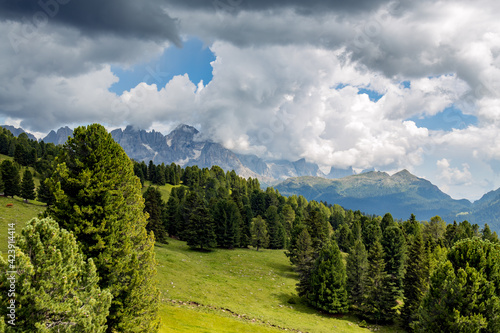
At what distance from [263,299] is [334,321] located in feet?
41.8

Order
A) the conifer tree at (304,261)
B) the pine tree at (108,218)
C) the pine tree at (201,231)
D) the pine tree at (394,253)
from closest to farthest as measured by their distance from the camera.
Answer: the pine tree at (108,218)
the conifer tree at (304,261)
the pine tree at (394,253)
the pine tree at (201,231)

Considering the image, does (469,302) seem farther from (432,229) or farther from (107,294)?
(432,229)

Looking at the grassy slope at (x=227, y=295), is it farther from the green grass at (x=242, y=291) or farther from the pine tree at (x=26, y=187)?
the pine tree at (x=26, y=187)

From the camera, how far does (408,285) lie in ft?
170

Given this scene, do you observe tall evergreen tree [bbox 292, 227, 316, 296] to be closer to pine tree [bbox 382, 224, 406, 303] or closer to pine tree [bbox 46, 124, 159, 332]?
pine tree [bbox 382, 224, 406, 303]

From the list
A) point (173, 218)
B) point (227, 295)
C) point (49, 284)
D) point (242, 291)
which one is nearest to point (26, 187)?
point (173, 218)

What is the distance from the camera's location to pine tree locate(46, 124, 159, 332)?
19.4 m

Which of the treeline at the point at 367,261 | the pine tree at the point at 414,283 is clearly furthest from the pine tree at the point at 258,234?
the pine tree at the point at 414,283

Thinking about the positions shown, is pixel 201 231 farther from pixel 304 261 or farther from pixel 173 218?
pixel 304 261

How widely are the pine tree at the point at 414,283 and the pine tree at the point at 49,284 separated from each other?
50561 millimetres

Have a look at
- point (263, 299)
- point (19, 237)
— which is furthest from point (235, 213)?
point (19, 237)

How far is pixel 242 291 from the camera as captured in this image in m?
52.3

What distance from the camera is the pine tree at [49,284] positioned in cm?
1190

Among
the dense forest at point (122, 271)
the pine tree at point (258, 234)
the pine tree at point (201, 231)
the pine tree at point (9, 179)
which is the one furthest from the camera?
the pine tree at point (258, 234)
